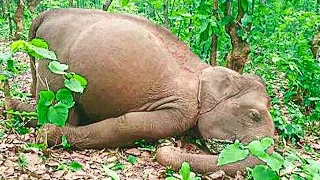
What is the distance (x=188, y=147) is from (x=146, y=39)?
1031 millimetres

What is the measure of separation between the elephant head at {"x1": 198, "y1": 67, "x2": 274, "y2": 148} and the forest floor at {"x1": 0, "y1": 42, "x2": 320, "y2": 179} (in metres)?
0.31

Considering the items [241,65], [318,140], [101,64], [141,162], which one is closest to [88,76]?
[101,64]

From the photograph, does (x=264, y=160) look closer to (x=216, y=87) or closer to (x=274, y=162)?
(x=274, y=162)

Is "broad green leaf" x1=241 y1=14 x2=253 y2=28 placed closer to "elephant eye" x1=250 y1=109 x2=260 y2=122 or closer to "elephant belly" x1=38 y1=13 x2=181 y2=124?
"elephant belly" x1=38 y1=13 x2=181 y2=124

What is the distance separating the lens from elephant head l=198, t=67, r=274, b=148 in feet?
12.0

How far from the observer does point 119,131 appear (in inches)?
145

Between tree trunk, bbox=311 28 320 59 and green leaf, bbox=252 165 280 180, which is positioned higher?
green leaf, bbox=252 165 280 180

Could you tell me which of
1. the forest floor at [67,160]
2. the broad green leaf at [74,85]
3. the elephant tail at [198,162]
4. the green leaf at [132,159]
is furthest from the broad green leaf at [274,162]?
the green leaf at [132,159]

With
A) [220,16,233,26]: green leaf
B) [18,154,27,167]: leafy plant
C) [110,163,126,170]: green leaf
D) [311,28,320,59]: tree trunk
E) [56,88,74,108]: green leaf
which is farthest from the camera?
[311,28,320,59]: tree trunk

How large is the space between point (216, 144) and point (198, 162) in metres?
0.40

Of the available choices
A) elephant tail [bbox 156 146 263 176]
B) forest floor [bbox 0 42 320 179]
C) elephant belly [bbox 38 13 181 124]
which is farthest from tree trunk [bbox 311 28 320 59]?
elephant tail [bbox 156 146 263 176]

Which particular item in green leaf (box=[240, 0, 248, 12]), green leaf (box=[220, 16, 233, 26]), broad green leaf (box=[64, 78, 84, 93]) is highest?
green leaf (box=[240, 0, 248, 12])

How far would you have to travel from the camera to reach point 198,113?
12.8 feet

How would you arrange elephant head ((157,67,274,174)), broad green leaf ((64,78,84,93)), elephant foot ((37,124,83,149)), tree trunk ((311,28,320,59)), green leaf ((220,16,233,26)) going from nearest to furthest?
broad green leaf ((64,78,84,93))
elephant head ((157,67,274,174))
elephant foot ((37,124,83,149))
green leaf ((220,16,233,26))
tree trunk ((311,28,320,59))
